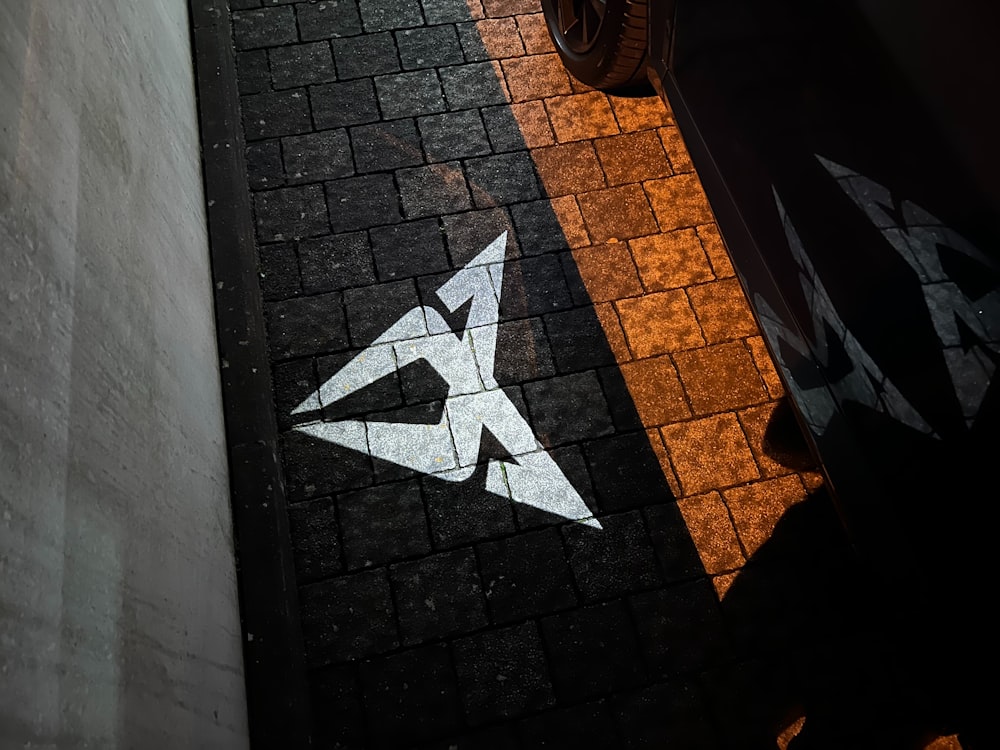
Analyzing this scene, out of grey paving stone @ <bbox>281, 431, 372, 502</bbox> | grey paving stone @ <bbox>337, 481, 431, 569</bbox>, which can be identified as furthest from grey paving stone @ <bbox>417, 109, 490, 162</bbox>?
grey paving stone @ <bbox>337, 481, 431, 569</bbox>

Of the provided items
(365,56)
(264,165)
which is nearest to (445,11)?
(365,56)

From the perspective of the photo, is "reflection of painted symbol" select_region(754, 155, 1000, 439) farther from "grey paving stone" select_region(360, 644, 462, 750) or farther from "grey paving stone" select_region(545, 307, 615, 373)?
"grey paving stone" select_region(360, 644, 462, 750)

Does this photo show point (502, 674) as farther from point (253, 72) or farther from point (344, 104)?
point (253, 72)

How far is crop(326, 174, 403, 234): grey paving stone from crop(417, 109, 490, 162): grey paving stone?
0.20 meters

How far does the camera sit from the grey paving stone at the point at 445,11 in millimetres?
3296

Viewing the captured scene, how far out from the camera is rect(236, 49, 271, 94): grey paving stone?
10.2ft

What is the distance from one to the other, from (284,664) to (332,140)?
67.2 inches

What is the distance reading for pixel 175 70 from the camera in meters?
2.72

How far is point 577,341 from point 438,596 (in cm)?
84

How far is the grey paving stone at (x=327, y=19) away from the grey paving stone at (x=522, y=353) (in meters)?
1.39

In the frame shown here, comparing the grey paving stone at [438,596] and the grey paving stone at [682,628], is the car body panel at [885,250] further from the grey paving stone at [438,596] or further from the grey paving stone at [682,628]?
the grey paving stone at [438,596]

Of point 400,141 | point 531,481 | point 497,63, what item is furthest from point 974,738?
point 497,63

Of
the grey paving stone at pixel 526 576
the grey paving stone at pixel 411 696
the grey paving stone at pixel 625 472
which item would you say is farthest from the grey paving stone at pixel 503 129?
the grey paving stone at pixel 411 696

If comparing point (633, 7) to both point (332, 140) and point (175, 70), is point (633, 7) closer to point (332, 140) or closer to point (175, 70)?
point (332, 140)
